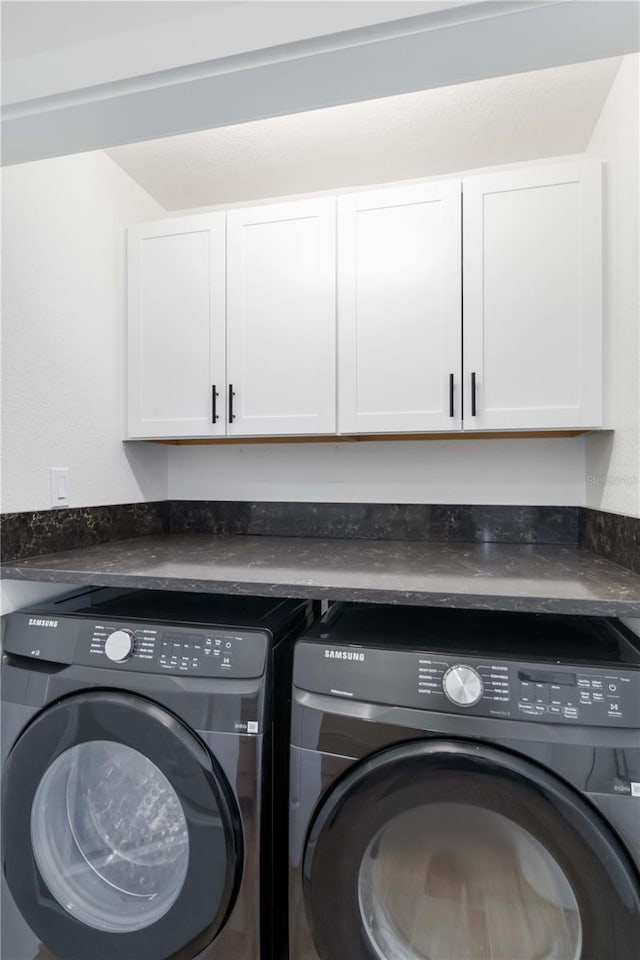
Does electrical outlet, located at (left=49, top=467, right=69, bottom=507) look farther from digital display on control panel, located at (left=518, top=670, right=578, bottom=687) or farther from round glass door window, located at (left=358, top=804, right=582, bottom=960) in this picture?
digital display on control panel, located at (left=518, top=670, right=578, bottom=687)

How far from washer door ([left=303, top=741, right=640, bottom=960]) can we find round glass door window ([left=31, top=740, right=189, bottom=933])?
1.37 ft

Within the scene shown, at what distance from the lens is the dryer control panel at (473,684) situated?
948mm

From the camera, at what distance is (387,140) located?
1.73 metres

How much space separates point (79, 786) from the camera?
1.25 meters

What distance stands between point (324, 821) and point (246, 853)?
237 millimetres

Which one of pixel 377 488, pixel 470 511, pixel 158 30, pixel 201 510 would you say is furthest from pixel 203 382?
pixel 470 511

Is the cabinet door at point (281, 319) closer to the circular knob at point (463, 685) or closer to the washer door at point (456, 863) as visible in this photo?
the circular knob at point (463, 685)

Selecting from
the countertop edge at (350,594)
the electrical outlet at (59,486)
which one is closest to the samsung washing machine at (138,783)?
the countertop edge at (350,594)

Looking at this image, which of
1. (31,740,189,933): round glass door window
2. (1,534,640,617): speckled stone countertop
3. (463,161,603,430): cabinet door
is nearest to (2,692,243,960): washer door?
(31,740,189,933): round glass door window

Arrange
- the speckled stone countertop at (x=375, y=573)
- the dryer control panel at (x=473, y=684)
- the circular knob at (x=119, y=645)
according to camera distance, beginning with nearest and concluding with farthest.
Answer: the dryer control panel at (x=473, y=684), the speckled stone countertop at (x=375, y=573), the circular knob at (x=119, y=645)

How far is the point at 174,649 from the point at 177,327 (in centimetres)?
129

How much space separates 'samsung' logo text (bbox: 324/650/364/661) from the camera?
1079 mm

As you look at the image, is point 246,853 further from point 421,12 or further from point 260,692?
point 421,12

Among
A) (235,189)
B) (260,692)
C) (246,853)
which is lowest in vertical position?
(246,853)
